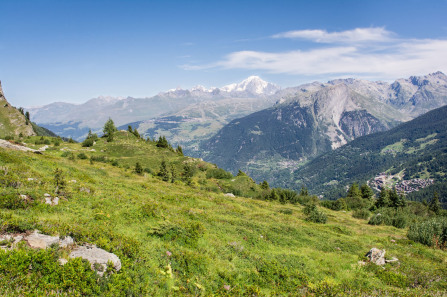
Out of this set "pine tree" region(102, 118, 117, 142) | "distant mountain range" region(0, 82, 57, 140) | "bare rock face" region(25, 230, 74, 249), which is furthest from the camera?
"distant mountain range" region(0, 82, 57, 140)

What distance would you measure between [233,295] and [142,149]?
2719 inches

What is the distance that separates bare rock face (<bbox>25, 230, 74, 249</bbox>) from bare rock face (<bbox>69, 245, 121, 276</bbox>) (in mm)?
701

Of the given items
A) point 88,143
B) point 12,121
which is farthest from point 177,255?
point 12,121

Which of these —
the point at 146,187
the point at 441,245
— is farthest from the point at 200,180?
the point at 441,245

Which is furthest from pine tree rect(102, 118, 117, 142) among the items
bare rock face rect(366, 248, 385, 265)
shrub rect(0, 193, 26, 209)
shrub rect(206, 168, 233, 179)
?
bare rock face rect(366, 248, 385, 265)

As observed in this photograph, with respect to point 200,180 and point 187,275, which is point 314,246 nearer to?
point 187,275

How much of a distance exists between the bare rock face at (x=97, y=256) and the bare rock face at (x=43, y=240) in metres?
0.70

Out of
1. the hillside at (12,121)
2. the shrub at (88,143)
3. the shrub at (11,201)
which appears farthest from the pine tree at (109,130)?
the hillside at (12,121)

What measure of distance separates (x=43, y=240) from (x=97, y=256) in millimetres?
2628

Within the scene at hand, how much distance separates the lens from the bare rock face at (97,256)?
1014 cm

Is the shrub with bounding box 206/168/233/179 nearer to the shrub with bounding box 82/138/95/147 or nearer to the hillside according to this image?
the shrub with bounding box 82/138/95/147

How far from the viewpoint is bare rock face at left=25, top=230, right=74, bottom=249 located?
1038cm

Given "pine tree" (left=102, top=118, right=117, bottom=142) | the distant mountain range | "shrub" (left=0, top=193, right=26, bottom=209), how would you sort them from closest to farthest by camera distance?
"shrub" (left=0, top=193, right=26, bottom=209)
"pine tree" (left=102, top=118, right=117, bottom=142)
the distant mountain range

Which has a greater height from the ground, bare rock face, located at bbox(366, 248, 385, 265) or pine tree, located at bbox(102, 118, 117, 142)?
pine tree, located at bbox(102, 118, 117, 142)
